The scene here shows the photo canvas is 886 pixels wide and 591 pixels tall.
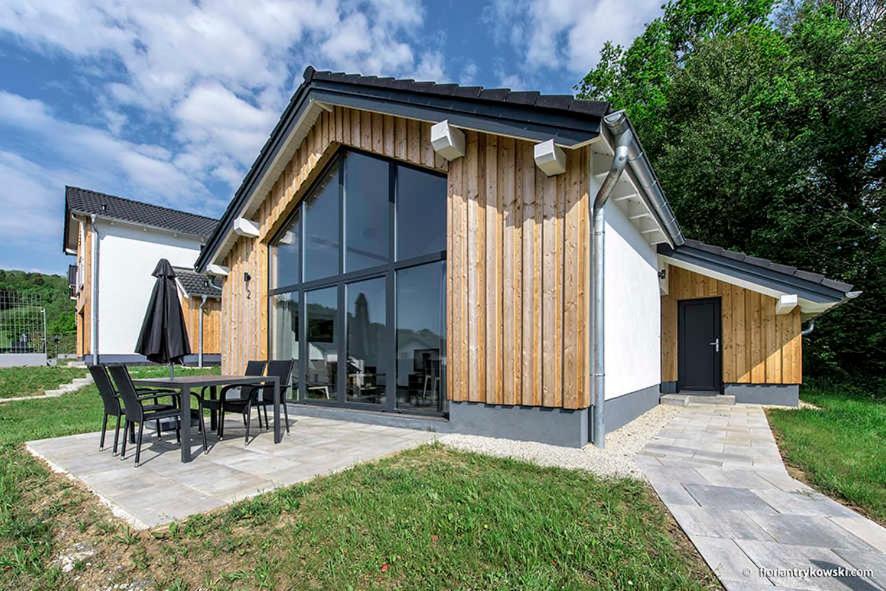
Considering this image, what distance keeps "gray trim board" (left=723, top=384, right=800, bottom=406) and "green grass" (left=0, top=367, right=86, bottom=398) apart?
15939 mm

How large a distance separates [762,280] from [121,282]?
810 inches

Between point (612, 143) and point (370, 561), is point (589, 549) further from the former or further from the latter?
point (612, 143)

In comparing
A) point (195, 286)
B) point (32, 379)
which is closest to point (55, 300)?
point (195, 286)

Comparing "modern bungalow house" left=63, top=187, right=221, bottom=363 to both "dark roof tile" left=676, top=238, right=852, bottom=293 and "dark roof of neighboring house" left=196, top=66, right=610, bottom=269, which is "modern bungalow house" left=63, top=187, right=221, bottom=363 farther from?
"dark roof tile" left=676, top=238, right=852, bottom=293

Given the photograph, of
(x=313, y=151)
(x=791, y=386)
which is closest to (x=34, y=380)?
(x=313, y=151)

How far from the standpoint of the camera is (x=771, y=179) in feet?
36.6

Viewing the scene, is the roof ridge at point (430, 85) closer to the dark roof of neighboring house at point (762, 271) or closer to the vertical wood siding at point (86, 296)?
the dark roof of neighboring house at point (762, 271)

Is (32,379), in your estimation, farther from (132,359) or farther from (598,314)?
(598,314)

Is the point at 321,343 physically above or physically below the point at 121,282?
below

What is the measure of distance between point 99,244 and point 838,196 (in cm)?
2438

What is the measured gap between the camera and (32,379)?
11.9 m

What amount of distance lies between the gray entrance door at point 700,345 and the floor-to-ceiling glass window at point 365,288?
20.7 feet

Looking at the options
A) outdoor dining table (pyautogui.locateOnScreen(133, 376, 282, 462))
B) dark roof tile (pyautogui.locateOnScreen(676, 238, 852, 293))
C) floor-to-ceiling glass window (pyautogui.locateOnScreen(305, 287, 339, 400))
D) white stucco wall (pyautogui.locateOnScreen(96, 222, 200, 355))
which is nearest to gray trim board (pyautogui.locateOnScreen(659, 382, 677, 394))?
dark roof tile (pyautogui.locateOnScreen(676, 238, 852, 293))

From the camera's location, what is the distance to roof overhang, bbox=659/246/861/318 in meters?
7.13
